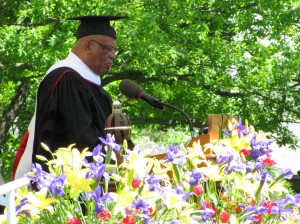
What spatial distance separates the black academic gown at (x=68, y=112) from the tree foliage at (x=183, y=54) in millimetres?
5727

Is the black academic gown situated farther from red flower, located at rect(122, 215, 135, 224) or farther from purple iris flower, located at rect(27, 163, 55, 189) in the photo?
red flower, located at rect(122, 215, 135, 224)

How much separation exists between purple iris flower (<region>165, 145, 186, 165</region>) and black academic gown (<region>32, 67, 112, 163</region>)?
215cm

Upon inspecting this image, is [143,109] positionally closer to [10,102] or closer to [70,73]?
[10,102]

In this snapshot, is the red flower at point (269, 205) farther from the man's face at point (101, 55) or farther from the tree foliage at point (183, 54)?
the tree foliage at point (183, 54)

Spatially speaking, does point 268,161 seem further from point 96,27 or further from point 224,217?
point 96,27

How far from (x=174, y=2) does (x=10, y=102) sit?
372cm

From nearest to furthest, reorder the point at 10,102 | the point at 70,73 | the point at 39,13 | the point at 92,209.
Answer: the point at 92,209 < the point at 70,73 < the point at 39,13 < the point at 10,102

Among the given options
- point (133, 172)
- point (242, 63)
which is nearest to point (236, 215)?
point (133, 172)

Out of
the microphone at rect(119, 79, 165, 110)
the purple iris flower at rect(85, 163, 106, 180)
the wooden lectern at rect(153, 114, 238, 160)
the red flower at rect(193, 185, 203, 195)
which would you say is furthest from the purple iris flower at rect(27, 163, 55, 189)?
the microphone at rect(119, 79, 165, 110)

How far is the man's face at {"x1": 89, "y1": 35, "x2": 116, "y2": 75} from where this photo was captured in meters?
5.84

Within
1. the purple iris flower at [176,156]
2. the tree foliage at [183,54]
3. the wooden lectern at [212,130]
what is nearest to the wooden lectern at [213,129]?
the wooden lectern at [212,130]

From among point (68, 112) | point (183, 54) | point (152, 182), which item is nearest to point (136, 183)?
point (152, 182)

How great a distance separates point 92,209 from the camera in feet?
9.87

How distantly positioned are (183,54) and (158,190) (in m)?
9.87
